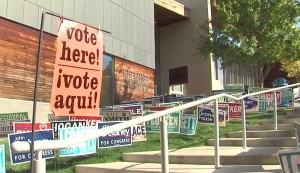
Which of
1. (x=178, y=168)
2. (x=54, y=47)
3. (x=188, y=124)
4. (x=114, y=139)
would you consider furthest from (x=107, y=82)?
(x=178, y=168)

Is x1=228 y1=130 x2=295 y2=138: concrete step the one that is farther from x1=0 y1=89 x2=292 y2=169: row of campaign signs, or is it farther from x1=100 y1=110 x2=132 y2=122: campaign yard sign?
x1=100 y1=110 x2=132 y2=122: campaign yard sign

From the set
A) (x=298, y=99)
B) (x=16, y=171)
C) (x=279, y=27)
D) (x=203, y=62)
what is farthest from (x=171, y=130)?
(x=203, y=62)

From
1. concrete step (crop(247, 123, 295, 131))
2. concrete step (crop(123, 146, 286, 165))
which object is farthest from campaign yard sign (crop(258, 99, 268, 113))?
concrete step (crop(123, 146, 286, 165))

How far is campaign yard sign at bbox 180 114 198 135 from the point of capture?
10000 millimetres

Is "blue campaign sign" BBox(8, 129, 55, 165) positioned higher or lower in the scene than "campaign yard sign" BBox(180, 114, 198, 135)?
lower

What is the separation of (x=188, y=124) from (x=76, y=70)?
502 centimetres

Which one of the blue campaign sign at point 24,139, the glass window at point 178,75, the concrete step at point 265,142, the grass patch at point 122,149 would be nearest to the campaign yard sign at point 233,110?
the grass patch at point 122,149

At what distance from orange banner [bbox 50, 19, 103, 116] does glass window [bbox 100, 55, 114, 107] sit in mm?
15997

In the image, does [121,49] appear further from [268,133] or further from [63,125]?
[63,125]

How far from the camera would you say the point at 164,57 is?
3859cm

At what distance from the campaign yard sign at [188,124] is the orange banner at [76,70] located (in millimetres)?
4499

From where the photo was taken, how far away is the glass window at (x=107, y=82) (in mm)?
21767

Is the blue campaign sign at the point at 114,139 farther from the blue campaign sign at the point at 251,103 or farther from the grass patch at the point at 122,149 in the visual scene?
the blue campaign sign at the point at 251,103

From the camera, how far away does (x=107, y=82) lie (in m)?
22.2
